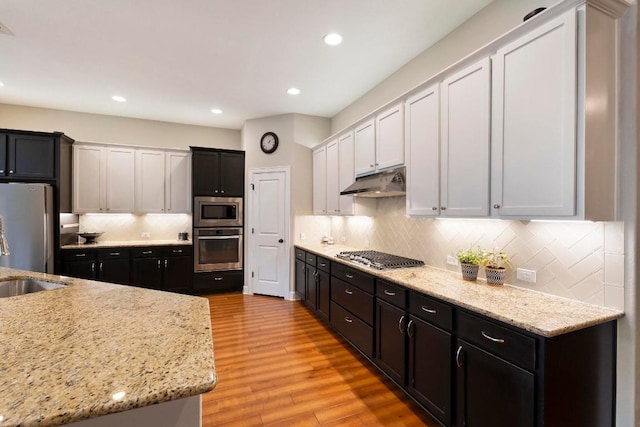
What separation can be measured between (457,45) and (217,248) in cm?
439

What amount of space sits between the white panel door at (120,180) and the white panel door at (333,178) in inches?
130

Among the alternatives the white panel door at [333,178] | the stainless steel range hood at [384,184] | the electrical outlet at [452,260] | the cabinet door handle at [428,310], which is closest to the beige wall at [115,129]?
the white panel door at [333,178]

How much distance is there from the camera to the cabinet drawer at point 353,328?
2.64 m

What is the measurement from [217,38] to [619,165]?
3.17 metres

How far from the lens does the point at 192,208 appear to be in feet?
15.9

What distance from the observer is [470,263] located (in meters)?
2.20

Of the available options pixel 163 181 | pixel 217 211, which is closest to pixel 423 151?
pixel 217 211

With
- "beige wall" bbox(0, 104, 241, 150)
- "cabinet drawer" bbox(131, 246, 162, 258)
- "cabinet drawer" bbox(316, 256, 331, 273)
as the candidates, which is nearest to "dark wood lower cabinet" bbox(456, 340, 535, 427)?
"cabinet drawer" bbox(316, 256, 331, 273)

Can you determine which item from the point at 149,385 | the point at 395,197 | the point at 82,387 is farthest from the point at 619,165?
the point at 82,387

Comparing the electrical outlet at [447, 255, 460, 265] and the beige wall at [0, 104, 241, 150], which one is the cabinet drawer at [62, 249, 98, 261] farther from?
the electrical outlet at [447, 255, 460, 265]

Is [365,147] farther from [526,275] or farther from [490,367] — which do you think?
[490,367]

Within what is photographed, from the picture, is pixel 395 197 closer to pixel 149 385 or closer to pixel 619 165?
pixel 619 165

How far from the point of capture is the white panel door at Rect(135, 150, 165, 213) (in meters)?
4.84

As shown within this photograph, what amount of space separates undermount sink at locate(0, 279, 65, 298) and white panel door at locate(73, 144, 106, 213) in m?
2.89
